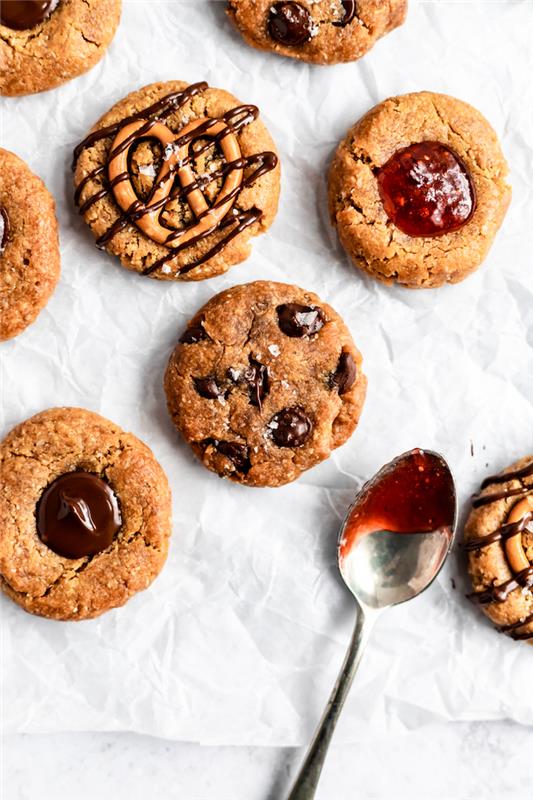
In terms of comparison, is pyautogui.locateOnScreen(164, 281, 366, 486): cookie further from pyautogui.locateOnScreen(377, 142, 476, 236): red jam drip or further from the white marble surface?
the white marble surface

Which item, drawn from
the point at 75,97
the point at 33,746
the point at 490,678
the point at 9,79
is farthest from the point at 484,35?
the point at 33,746

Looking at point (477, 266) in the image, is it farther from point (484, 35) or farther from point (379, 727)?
point (379, 727)

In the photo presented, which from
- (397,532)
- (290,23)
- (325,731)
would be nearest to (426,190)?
(290,23)

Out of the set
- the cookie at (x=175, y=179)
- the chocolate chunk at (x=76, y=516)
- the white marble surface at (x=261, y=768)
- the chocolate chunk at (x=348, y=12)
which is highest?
the chocolate chunk at (x=348, y=12)

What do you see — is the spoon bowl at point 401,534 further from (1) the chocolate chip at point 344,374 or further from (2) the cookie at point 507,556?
(1) the chocolate chip at point 344,374

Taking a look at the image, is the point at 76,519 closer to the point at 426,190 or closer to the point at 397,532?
the point at 397,532

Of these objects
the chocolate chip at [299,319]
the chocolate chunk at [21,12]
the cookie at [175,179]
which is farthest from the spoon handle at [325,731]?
the chocolate chunk at [21,12]
